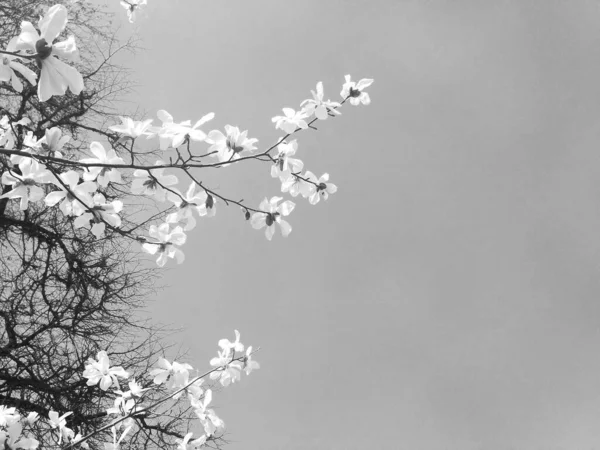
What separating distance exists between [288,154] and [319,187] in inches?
13.2

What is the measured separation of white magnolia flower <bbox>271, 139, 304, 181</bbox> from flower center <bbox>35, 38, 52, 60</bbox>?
1085 millimetres

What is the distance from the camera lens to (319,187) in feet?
7.63

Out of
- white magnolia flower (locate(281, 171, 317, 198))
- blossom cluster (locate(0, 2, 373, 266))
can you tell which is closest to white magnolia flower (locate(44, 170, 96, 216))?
blossom cluster (locate(0, 2, 373, 266))

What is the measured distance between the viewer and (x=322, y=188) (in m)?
2.32

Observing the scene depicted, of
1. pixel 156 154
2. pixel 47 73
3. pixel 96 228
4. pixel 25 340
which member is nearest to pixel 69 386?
pixel 25 340

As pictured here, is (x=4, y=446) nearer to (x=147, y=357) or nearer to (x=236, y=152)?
(x=236, y=152)

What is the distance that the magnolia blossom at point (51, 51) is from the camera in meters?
1.03

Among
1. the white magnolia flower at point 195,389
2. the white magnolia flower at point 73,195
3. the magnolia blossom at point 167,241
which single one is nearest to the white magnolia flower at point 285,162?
the magnolia blossom at point 167,241

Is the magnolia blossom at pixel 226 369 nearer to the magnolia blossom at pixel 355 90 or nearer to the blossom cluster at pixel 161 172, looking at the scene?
the blossom cluster at pixel 161 172

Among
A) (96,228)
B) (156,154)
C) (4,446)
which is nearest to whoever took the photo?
(96,228)

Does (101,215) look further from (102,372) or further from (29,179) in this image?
(102,372)

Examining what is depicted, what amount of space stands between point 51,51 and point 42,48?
18mm

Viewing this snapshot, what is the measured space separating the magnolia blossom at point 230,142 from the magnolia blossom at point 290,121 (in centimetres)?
18

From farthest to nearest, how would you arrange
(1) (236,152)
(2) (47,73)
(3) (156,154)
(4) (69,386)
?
1. (3) (156,154)
2. (4) (69,386)
3. (1) (236,152)
4. (2) (47,73)
